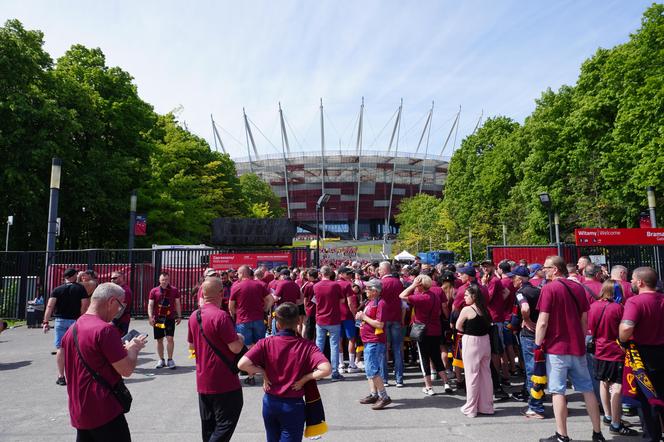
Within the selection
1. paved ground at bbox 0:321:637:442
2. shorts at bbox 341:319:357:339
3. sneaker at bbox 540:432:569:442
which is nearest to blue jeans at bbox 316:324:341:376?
paved ground at bbox 0:321:637:442

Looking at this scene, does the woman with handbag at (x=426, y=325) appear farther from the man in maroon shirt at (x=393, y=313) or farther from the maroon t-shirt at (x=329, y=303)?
the maroon t-shirt at (x=329, y=303)

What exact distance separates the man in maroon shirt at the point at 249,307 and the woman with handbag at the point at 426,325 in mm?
2473

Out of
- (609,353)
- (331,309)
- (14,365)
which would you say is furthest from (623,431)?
(14,365)

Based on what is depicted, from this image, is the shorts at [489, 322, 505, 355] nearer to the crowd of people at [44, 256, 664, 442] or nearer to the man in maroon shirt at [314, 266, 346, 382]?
the crowd of people at [44, 256, 664, 442]

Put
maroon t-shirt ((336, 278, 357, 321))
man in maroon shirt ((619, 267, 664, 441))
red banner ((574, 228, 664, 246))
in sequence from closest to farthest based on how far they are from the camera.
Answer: man in maroon shirt ((619, 267, 664, 441)) → maroon t-shirt ((336, 278, 357, 321)) → red banner ((574, 228, 664, 246))

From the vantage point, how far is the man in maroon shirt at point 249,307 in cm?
732

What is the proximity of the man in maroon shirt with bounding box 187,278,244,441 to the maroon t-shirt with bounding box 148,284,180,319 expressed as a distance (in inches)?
186

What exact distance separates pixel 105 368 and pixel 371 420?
3.47 meters

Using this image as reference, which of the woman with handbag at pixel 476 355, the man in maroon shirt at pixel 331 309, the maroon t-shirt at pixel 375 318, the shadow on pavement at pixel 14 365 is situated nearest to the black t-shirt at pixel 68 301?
the shadow on pavement at pixel 14 365

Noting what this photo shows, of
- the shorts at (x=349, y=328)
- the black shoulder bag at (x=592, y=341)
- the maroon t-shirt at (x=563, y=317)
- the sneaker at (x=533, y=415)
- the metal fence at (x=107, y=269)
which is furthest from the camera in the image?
the metal fence at (x=107, y=269)

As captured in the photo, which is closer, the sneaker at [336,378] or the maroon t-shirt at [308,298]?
the sneaker at [336,378]

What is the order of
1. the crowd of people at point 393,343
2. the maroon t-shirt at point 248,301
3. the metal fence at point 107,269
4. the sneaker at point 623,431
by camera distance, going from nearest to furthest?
1. the crowd of people at point 393,343
2. the sneaker at point 623,431
3. the maroon t-shirt at point 248,301
4. the metal fence at point 107,269

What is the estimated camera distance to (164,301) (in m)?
8.12

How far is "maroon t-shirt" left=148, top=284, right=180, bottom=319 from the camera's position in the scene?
8.08 meters
